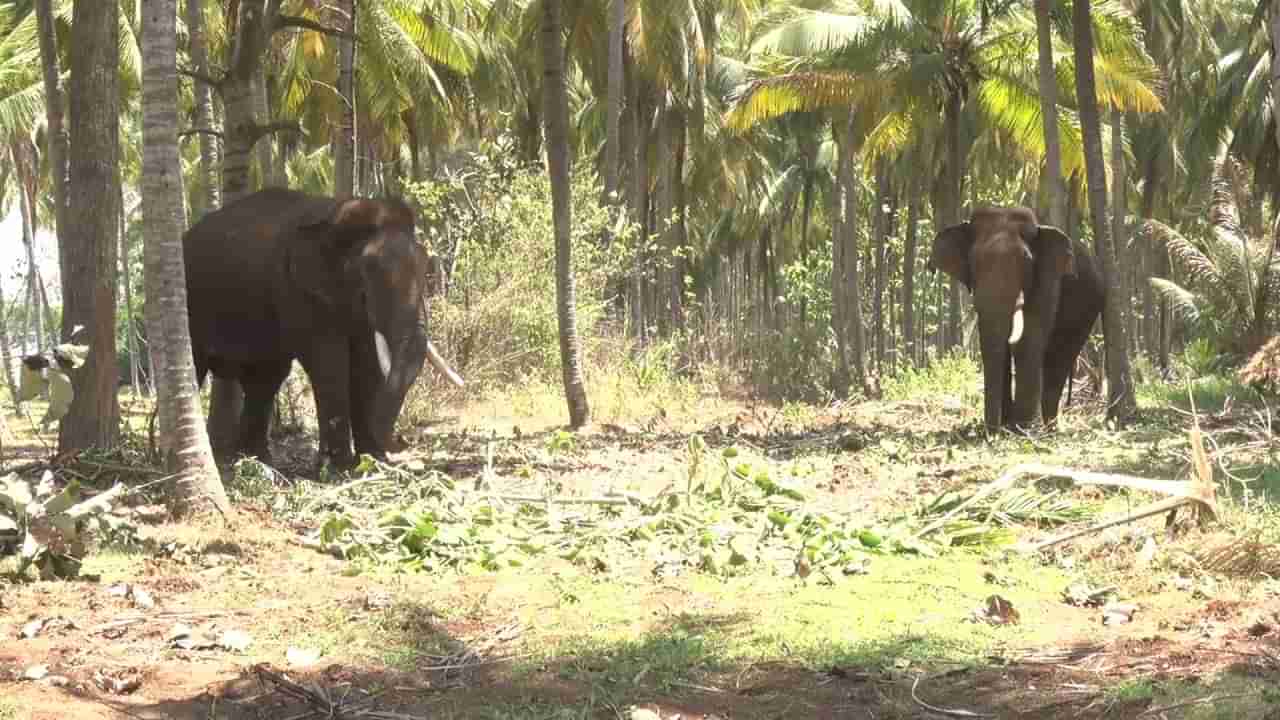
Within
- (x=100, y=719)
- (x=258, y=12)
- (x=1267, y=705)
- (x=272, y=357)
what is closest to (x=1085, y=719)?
(x=1267, y=705)

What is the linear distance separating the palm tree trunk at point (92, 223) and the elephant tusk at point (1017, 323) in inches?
336

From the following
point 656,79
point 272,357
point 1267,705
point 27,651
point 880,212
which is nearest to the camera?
point 1267,705

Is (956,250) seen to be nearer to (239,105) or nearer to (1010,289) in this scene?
(1010,289)

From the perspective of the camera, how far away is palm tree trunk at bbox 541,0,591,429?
18.3m

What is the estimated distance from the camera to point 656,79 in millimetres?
31672

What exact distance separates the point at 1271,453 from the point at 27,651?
27.4ft

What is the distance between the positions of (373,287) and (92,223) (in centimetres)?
245

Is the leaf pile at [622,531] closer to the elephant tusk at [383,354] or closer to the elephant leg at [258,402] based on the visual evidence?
the elephant tusk at [383,354]

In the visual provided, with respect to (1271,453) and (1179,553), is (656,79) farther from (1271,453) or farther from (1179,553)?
(1179,553)

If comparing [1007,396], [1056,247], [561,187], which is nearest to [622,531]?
[1007,396]

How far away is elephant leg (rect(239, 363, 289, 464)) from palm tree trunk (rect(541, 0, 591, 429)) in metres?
4.88

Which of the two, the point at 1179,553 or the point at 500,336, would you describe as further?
the point at 500,336

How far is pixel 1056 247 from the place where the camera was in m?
15.9

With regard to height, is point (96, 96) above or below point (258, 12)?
below
